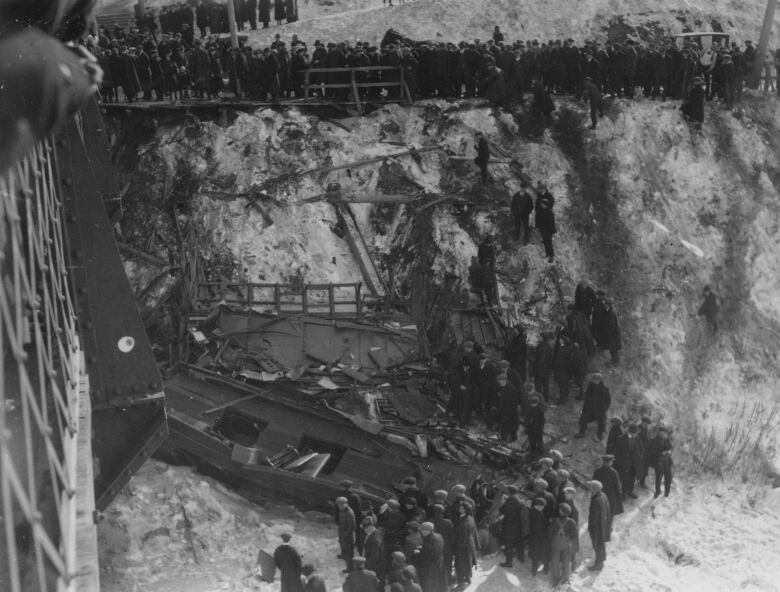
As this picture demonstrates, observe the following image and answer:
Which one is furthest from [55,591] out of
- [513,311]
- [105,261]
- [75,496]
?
[513,311]

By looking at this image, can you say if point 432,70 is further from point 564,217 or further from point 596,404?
point 596,404

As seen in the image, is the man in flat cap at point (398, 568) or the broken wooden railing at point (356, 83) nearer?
the man in flat cap at point (398, 568)

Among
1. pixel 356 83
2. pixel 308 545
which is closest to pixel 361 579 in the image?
pixel 308 545

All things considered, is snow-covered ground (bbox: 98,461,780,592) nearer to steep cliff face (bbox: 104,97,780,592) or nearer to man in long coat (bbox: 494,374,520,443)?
steep cliff face (bbox: 104,97,780,592)

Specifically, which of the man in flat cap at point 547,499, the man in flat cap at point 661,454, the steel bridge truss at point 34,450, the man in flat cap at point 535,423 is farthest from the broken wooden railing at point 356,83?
the steel bridge truss at point 34,450

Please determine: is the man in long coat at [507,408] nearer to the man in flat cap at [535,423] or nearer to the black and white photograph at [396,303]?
the black and white photograph at [396,303]

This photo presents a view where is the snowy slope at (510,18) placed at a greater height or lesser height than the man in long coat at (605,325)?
greater

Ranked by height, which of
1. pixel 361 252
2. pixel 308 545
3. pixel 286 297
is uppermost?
pixel 361 252
